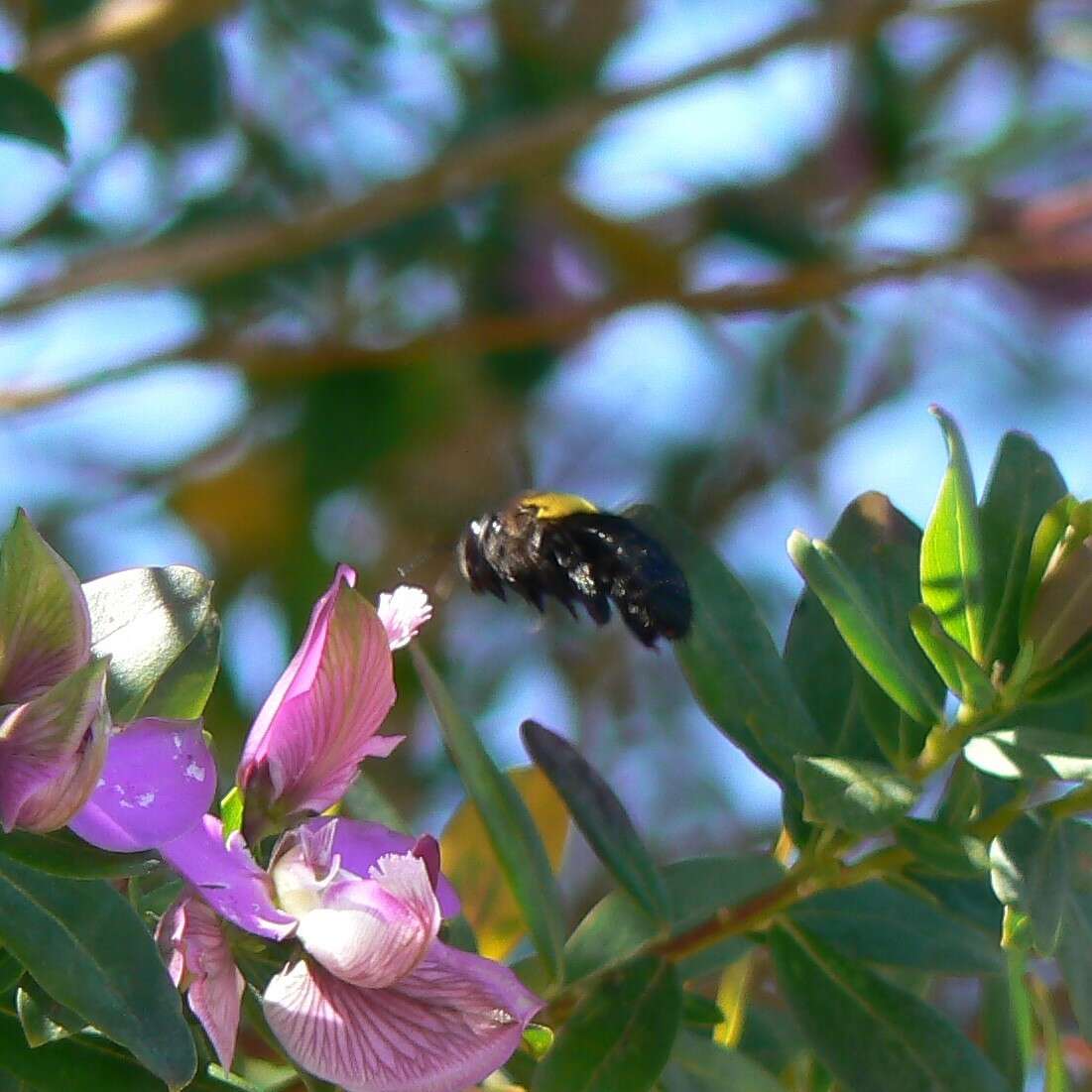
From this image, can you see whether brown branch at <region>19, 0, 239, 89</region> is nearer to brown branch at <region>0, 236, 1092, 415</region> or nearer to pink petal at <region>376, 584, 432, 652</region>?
brown branch at <region>0, 236, 1092, 415</region>

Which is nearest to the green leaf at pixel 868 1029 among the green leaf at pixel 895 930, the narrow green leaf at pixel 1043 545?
the green leaf at pixel 895 930

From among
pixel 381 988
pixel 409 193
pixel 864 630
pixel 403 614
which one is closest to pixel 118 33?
pixel 409 193

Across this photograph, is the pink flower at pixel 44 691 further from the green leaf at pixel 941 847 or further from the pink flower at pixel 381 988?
the green leaf at pixel 941 847

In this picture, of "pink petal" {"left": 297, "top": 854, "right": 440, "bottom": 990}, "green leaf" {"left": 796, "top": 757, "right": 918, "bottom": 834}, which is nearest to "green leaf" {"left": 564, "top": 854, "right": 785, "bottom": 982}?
"green leaf" {"left": 796, "top": 757, "right": 918, "bottom": 834}

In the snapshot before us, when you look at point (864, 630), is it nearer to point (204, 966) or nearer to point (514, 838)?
point (514, 838)

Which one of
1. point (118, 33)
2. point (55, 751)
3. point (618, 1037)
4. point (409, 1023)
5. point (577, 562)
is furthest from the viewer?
point (118, 33)
